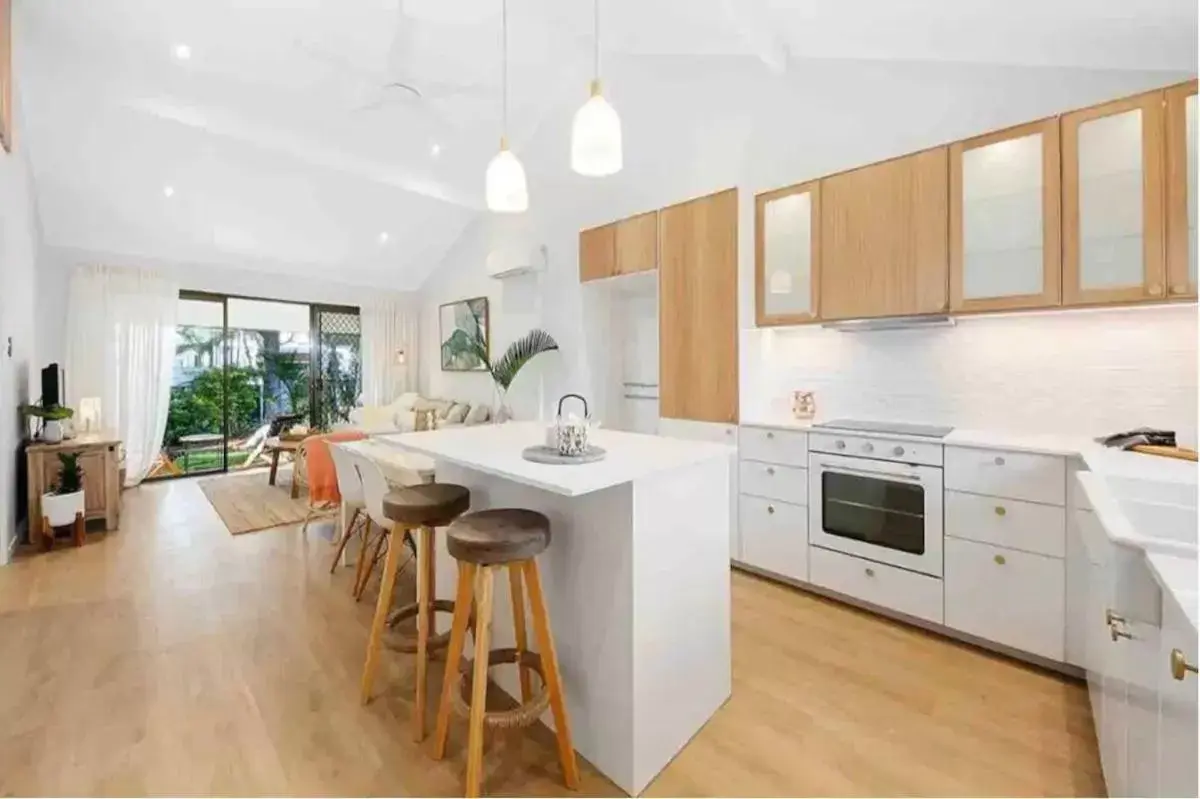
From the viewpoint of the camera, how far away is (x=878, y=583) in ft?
8.88

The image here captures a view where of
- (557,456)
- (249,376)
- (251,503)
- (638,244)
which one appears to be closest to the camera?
(557,456)

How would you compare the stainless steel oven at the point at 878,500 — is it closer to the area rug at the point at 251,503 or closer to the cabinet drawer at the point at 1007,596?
the cabinet drawer at the point at 1007,596

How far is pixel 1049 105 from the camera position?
2463 millimetres

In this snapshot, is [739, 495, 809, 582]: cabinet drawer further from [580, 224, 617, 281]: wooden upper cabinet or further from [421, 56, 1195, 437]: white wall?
[580, 224, 617, 281]: wooden upper cabinet

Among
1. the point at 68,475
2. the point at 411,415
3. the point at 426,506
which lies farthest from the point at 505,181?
the point at 411,415

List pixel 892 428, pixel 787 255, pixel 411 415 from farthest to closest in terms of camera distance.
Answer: pixel 411 415 → pixel 787 255 → pixel 892 428

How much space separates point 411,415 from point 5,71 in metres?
4.40

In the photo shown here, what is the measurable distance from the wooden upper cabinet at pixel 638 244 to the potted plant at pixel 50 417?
166 inches

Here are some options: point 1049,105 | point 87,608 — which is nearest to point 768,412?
point 1049,105

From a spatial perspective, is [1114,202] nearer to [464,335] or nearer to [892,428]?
[892,428]

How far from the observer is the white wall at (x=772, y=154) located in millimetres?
2457

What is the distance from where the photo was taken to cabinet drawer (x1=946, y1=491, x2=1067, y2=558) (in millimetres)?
2184

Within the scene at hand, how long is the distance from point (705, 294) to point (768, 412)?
0.90m

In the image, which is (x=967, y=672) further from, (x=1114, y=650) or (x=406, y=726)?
(x=406, y=726)
